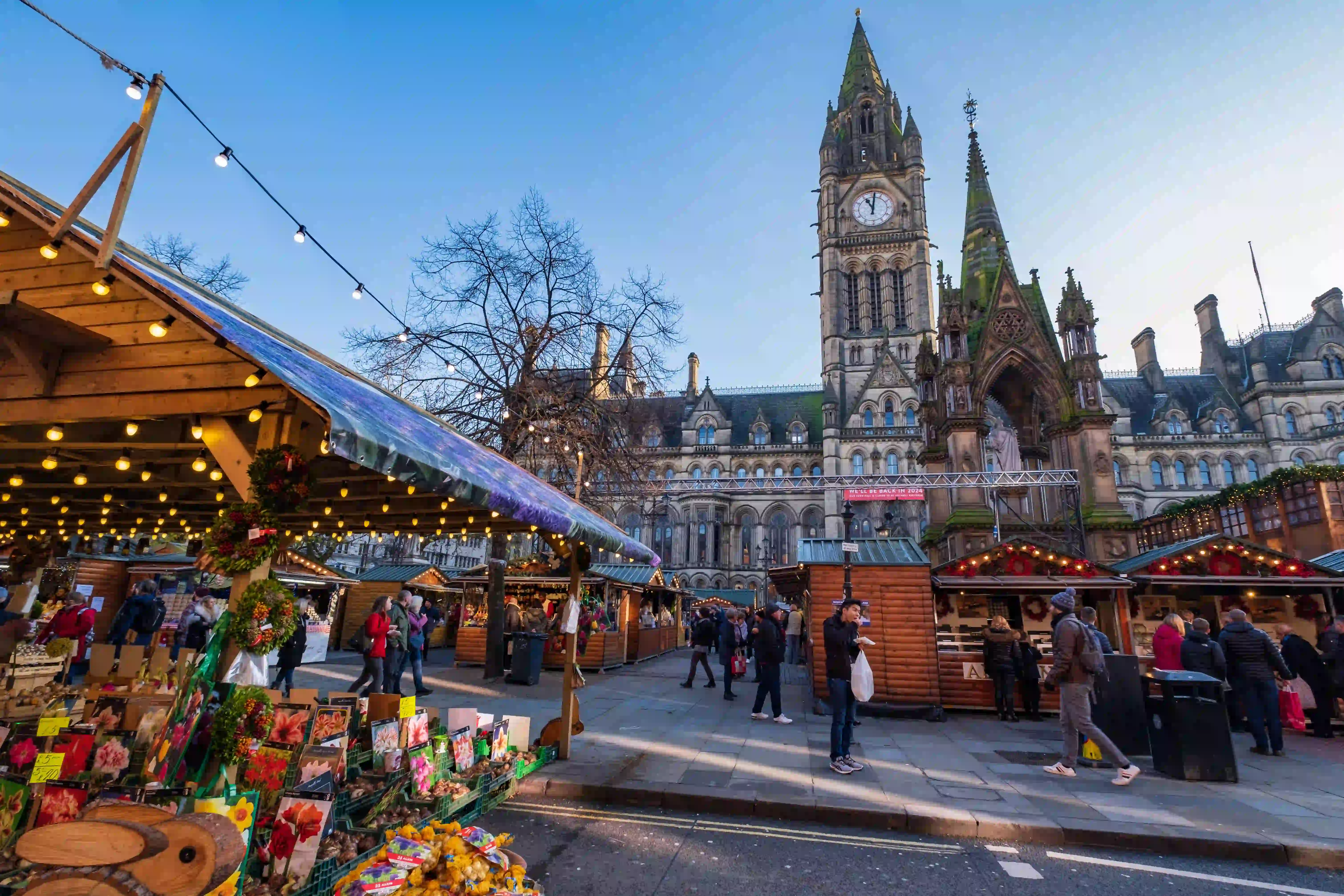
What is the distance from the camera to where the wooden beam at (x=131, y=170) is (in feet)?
13.0

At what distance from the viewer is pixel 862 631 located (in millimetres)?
11820

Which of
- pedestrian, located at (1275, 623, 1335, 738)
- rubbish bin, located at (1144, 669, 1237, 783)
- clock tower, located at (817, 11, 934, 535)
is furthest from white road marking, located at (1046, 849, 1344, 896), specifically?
clock tower, located at (817, 11, 934, 535)

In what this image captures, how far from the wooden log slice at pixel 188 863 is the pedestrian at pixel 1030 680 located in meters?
12.2

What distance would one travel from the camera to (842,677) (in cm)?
746

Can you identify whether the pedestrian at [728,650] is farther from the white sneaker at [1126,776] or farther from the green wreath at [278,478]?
the green wreath at [278,478]

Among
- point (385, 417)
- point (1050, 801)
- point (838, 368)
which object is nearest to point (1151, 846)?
point (1050, 801)

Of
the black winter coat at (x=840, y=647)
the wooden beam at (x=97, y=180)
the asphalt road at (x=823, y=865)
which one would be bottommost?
the asphalt road at (x=823, y=865)

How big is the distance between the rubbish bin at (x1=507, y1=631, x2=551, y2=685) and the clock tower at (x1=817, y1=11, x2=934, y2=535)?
118ft

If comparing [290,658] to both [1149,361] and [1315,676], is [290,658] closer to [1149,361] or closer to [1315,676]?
[1315,676]

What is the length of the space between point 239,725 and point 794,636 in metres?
21.1

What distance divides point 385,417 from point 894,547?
11062mm

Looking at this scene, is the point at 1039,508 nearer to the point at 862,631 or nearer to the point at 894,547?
the point at 894,547

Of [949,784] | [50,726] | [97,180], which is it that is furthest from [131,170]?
[949,784]

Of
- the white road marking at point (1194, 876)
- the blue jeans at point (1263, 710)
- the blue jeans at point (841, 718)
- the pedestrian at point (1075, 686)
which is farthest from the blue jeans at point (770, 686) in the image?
the blue jeans at point (1263, 710)
